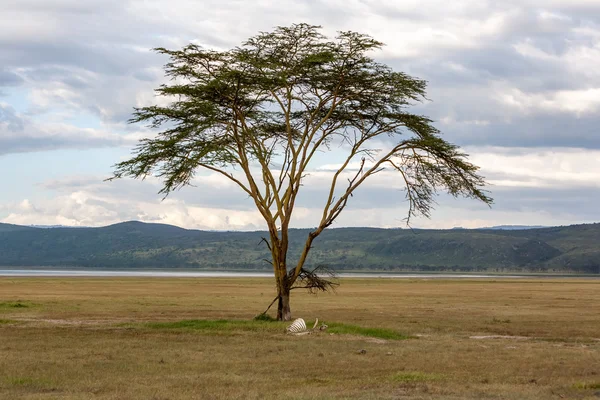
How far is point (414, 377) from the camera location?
20.6 metres

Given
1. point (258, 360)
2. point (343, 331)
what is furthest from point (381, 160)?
point (258, 360)

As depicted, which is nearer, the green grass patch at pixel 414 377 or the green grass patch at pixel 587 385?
the green grass patch at pixel 587 385


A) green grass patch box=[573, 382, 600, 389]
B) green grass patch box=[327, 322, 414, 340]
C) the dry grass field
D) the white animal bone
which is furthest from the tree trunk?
green grass patch box=[573, 382, 600, 389]

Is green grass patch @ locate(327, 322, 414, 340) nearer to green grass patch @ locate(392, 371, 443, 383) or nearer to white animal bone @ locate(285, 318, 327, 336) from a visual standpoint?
white animal bone @ locate(285, 318, 327, 336)

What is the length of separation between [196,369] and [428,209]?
1906 cm

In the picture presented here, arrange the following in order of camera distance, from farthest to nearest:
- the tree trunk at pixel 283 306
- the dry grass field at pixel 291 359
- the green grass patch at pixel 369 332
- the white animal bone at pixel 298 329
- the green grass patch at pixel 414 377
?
1. the tree trunk at pixel 283 306
2. the green grass patch at pixel 369 332
3. the white animal bone at pixel 298 329
4. the green grass patch at pixel 414 377
5. the dry grass field at pixel 291 359

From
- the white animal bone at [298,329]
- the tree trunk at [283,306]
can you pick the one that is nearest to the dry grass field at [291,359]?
the white animal bone at [298,329]

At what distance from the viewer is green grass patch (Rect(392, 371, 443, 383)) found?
2038 centimetres

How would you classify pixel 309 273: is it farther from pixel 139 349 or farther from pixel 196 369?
pixel 196 369

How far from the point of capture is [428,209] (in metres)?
39.2

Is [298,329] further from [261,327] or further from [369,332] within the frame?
[369,332]

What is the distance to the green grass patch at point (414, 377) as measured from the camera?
20375 mm

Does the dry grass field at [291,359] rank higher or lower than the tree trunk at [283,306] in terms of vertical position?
lower

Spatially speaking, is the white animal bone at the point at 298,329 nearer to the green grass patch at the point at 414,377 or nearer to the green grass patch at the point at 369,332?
the green grass patch at the point at 369,332
